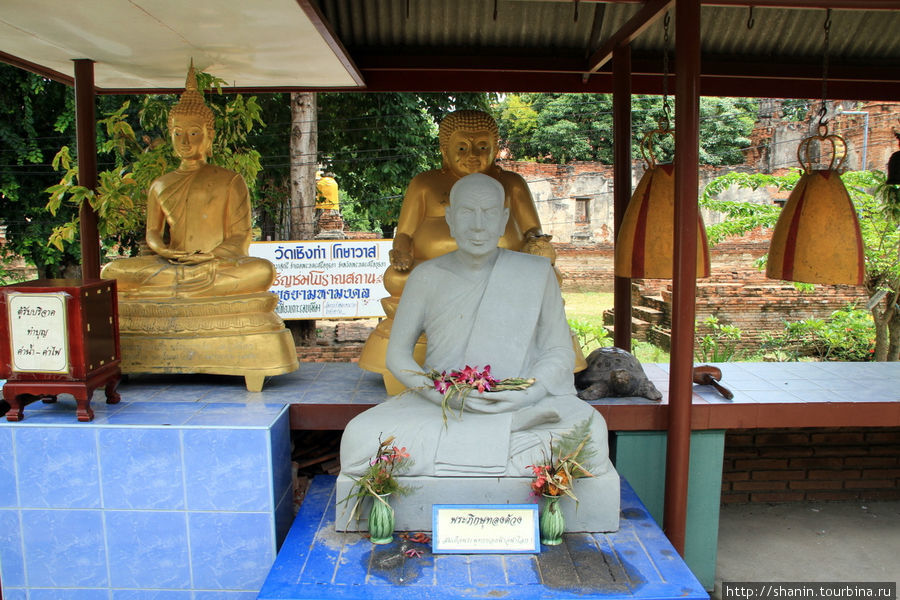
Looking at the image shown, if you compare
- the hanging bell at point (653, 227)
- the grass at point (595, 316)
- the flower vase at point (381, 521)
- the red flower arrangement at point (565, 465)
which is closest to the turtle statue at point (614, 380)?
the hanging bell at point (653, 227)

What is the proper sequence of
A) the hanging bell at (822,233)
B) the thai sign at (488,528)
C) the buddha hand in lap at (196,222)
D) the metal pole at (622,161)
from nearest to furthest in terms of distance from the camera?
the thai sign at (488,528)
the hanging bell at (822,233)
the buddha hand in lap at (196,222)
the metal pole at (622,161)

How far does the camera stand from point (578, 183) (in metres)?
16.5

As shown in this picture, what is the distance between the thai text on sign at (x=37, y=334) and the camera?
3.42 meters

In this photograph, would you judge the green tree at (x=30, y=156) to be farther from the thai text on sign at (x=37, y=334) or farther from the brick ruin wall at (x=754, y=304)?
the brick ruin wall at (x=754, y=304)

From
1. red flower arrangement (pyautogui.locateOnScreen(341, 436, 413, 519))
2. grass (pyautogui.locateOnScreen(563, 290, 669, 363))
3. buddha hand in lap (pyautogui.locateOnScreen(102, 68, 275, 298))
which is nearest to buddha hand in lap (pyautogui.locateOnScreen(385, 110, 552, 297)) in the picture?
buddha hand in lap (pyautogui.locateOnScreen(102, 68, 275, 298))

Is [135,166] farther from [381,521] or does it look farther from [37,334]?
[381,521]

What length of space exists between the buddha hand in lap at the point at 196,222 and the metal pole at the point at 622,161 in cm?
242

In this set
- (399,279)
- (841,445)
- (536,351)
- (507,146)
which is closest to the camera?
(536,351)

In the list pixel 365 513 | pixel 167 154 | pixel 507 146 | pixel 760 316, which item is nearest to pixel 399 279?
pixel 365 513

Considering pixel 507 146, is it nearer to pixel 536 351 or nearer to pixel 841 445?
pixel 841 445

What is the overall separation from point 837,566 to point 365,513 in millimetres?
3018

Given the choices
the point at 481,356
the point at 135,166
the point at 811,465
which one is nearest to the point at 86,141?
the point at 135,166

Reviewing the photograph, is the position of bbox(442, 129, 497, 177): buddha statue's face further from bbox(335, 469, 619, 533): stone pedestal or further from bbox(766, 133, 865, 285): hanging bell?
bbox(335, 469, 619, 533): stone pedestal

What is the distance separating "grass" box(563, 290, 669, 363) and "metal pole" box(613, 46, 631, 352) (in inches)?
133
